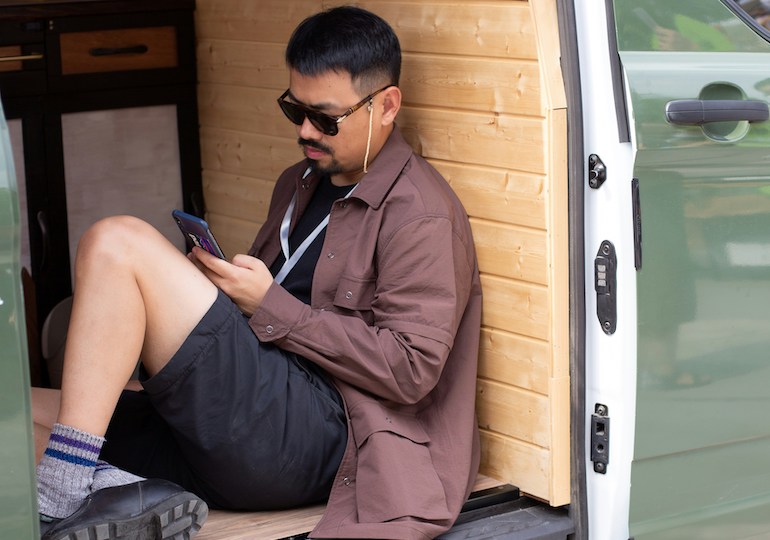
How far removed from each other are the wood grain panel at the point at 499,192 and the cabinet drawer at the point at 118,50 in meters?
1.47

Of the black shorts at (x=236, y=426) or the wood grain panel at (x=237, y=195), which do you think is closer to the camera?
the black shorts at (x=236, y=426)

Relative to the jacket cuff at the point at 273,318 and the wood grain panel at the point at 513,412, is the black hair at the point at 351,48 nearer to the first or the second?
the jacket cuff at the point at 273,318

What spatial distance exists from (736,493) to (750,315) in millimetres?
422

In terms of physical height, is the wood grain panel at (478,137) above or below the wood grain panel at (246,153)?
above

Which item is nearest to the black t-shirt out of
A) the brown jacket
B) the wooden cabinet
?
the brown jacket

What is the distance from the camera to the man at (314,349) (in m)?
2.34

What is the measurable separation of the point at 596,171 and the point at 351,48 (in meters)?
0.63

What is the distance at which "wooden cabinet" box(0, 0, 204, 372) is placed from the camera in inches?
150

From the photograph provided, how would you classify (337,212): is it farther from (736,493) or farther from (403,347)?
(736,493)

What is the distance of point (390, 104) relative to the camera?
9.18ft

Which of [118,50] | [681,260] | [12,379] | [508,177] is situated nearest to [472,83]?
[508,177]

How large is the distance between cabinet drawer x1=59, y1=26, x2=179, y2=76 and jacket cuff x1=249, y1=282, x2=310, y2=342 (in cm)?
169

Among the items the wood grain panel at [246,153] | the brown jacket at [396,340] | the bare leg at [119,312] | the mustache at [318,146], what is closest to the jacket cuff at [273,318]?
the brown jacket at [396,340]

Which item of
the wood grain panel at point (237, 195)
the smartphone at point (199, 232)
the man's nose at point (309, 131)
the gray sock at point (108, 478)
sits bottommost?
the gray sock at point (108, 478)
